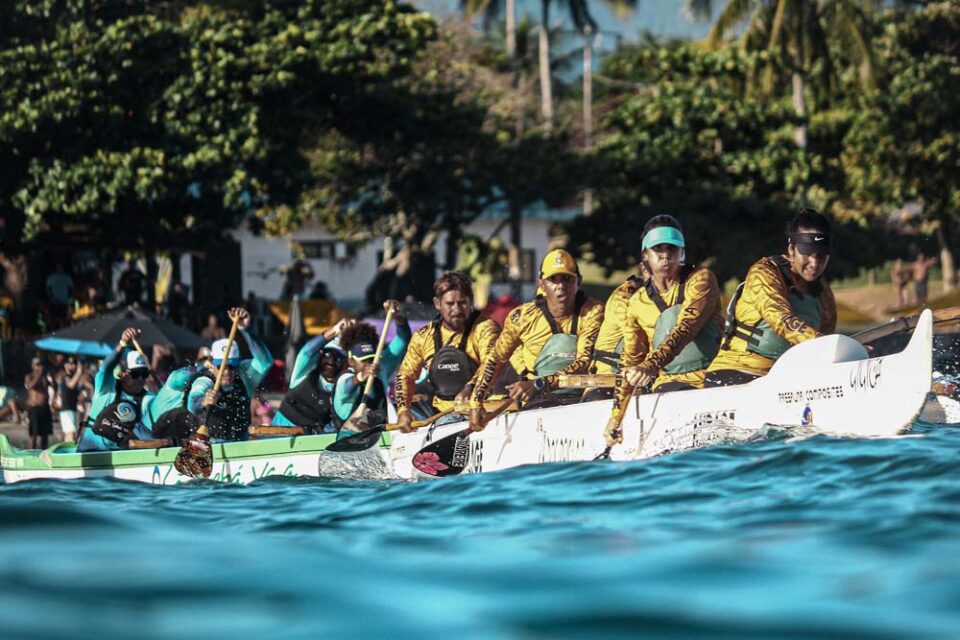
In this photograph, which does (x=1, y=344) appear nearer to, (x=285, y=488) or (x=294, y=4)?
(x=294, y=4)

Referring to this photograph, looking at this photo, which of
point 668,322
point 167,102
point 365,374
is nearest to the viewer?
point 668,322

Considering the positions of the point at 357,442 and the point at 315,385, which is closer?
the point at 357,442

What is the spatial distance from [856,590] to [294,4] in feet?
80.7

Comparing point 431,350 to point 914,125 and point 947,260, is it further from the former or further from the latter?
point 947,260

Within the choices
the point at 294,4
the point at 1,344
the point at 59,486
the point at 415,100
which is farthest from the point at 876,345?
the point at 415,100

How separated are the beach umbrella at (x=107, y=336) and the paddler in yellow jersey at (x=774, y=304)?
1066 cm

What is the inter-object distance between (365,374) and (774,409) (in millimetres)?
5313

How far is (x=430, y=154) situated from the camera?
105ft

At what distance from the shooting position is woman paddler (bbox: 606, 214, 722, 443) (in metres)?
9.34

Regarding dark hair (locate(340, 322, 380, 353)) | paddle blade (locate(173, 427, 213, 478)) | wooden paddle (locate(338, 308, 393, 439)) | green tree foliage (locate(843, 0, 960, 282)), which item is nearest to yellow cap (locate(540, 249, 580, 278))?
wooden paddle (locate(338, 308, 393, 439))

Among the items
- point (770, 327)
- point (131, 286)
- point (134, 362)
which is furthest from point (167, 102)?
point (770, 327)

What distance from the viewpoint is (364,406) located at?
42.7 ft

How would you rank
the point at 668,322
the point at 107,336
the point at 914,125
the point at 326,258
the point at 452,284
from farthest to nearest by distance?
the point at 326,258, the point at 914,125, the point at 107,336, the point at 452,284, the point at 668,322

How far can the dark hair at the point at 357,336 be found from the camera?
13.1 meters
